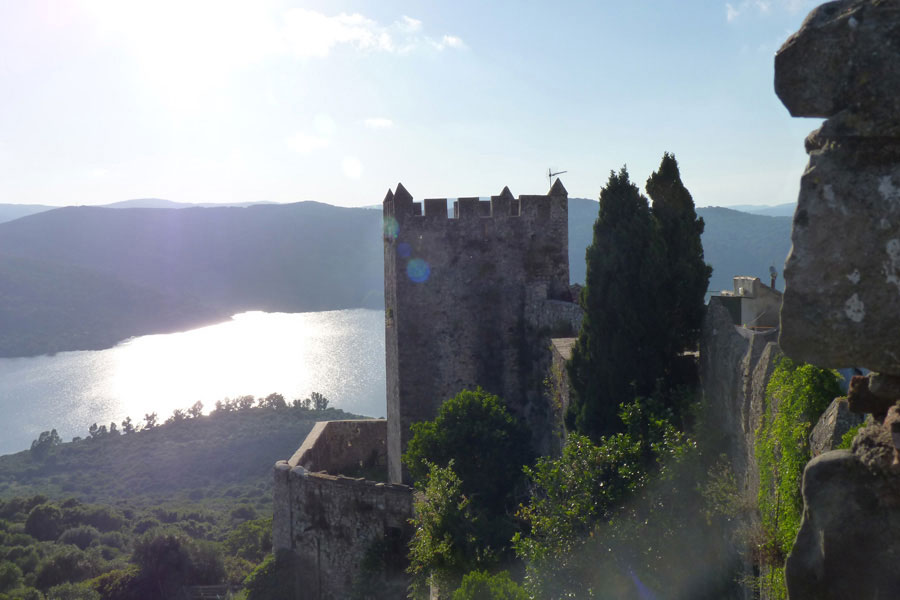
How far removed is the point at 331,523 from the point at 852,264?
588 inches

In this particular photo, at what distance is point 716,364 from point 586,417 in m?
2.81

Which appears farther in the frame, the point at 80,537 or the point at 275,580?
the point at 80,537

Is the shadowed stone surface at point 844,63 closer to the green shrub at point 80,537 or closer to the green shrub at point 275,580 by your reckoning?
the green shrub at point 275,580

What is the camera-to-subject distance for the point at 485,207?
17.7 metres

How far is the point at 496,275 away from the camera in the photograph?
17.6m

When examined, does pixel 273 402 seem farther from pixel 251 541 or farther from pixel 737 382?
pixel 737 382

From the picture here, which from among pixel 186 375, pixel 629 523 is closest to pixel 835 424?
pixel 629 523

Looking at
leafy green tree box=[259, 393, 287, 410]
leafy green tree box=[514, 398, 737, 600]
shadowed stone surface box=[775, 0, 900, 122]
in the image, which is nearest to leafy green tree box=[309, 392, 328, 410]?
leafy green tree box=[259, 393, 287, 410]

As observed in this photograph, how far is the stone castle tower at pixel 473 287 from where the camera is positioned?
690 inches

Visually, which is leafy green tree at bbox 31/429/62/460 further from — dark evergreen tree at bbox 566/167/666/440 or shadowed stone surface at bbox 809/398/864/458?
shadowed stone surface at bbox 809/398/864/458

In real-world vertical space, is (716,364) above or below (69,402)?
above

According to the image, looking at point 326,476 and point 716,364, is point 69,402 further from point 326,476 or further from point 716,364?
point 716,364

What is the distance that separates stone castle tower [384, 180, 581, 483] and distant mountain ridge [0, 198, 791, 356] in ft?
186

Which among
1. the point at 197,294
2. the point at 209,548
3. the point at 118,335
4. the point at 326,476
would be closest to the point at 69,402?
the point at 118,335
